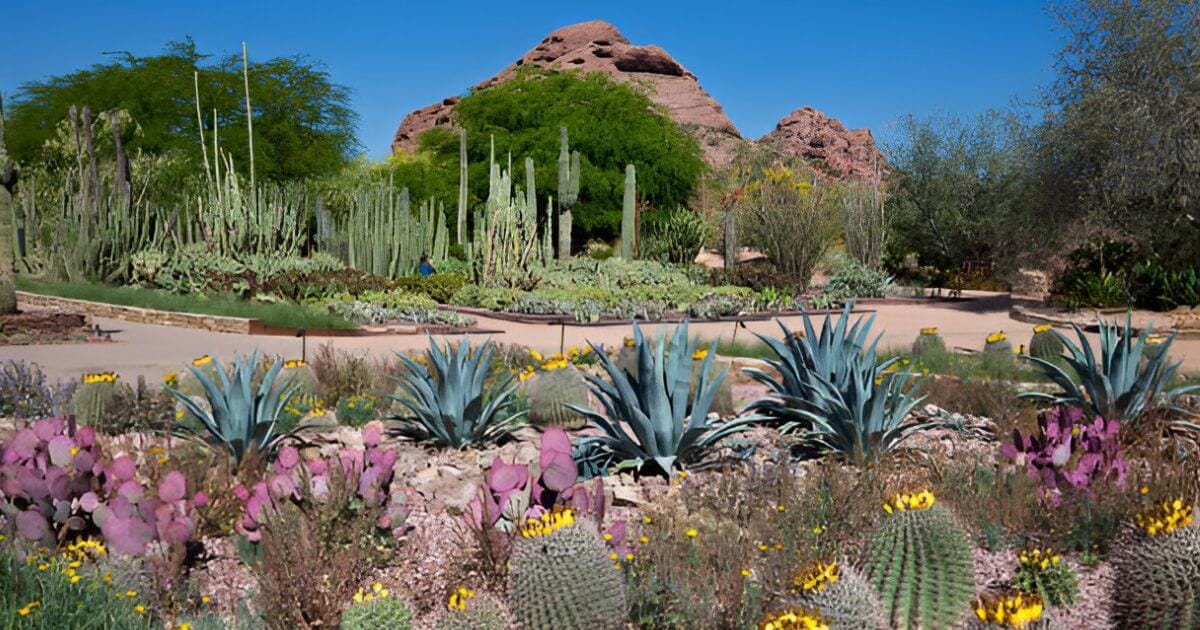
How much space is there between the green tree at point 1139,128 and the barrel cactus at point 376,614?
17517mm

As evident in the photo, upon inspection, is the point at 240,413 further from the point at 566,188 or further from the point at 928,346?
the point at 566,188

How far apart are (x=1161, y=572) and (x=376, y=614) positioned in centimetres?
263

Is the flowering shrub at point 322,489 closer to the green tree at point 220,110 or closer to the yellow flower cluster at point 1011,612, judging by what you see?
the yellow flower cluster at point 1011,612

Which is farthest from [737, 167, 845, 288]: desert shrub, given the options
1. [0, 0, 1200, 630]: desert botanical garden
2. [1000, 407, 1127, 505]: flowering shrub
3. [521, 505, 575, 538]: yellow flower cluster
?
[521, 505, 575, 538]: yellow flower cluster

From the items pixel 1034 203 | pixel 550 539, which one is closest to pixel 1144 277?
pixel 1034 203

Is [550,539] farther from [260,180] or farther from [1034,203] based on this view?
[260,180]

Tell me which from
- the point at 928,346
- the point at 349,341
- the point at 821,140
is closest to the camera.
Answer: the point at 928,346

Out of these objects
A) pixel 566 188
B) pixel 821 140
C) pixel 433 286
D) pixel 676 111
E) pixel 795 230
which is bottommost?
pixel 433 286

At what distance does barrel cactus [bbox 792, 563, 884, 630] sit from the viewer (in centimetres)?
313

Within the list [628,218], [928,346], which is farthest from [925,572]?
[628,218]

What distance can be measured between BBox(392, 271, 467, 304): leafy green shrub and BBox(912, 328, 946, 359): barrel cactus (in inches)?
447

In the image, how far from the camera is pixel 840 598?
316cm

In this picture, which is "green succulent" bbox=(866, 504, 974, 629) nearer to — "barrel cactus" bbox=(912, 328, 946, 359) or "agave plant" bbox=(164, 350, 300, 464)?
"agave plant" bbox=(164, 350, 300, 464)

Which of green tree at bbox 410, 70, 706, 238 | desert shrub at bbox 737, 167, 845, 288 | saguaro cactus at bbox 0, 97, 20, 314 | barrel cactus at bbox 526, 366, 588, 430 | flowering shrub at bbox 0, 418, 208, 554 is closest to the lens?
flowering shrub at bbox 0, 418, 208, 554
